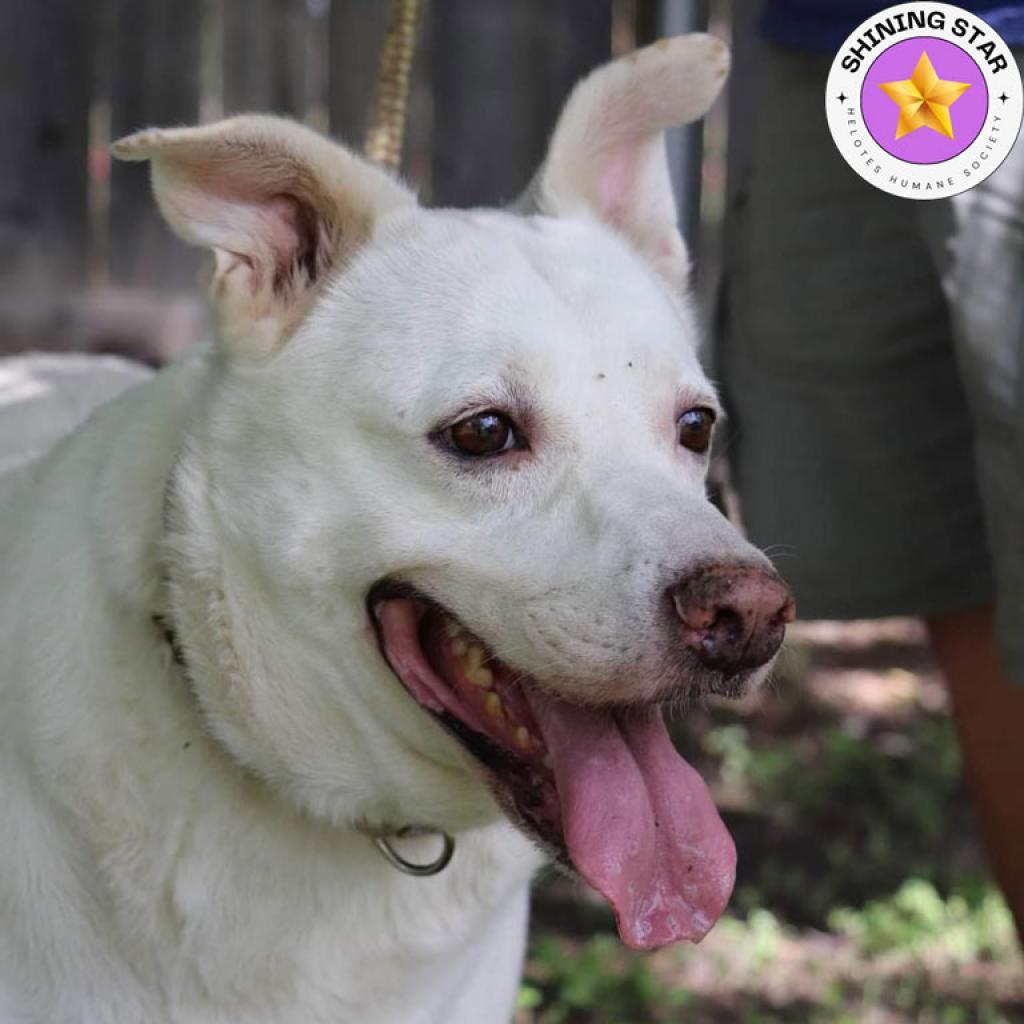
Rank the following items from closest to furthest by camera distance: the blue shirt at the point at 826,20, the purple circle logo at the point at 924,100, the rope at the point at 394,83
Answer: the blue shirt at the point at 826,20 < the purple circle logo at the point at 924,100 < the rope at the point at 394,83

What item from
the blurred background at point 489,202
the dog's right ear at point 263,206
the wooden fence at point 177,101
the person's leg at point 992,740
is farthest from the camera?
the wooden fence at point 177,101

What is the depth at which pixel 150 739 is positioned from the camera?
241 centimetres

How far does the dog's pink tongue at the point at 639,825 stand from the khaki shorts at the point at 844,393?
124 cm

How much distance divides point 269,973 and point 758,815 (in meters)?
2.72

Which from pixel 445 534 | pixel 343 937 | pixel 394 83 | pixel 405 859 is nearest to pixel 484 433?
pixel 445 534

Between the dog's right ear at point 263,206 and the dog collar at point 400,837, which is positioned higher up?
the dog's right ear at point 263,206

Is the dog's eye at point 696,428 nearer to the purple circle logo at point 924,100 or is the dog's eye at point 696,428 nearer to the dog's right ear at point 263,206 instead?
the dog's right ear at point 263,206

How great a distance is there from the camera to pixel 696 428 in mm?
2543

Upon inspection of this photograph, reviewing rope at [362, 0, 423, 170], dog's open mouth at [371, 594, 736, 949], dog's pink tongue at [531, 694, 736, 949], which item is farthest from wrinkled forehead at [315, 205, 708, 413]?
rope at [362, 0, 423, 170]

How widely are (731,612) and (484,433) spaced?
1.47 feet

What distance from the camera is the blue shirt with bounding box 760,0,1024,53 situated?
2.92 meters

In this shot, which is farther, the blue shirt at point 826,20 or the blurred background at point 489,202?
the blurred background at point 489,202

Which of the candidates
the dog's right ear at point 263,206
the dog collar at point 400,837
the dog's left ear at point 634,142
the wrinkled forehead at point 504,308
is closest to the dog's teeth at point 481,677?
the dog collar at point 400,837

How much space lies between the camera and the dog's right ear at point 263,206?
7.57 feet
